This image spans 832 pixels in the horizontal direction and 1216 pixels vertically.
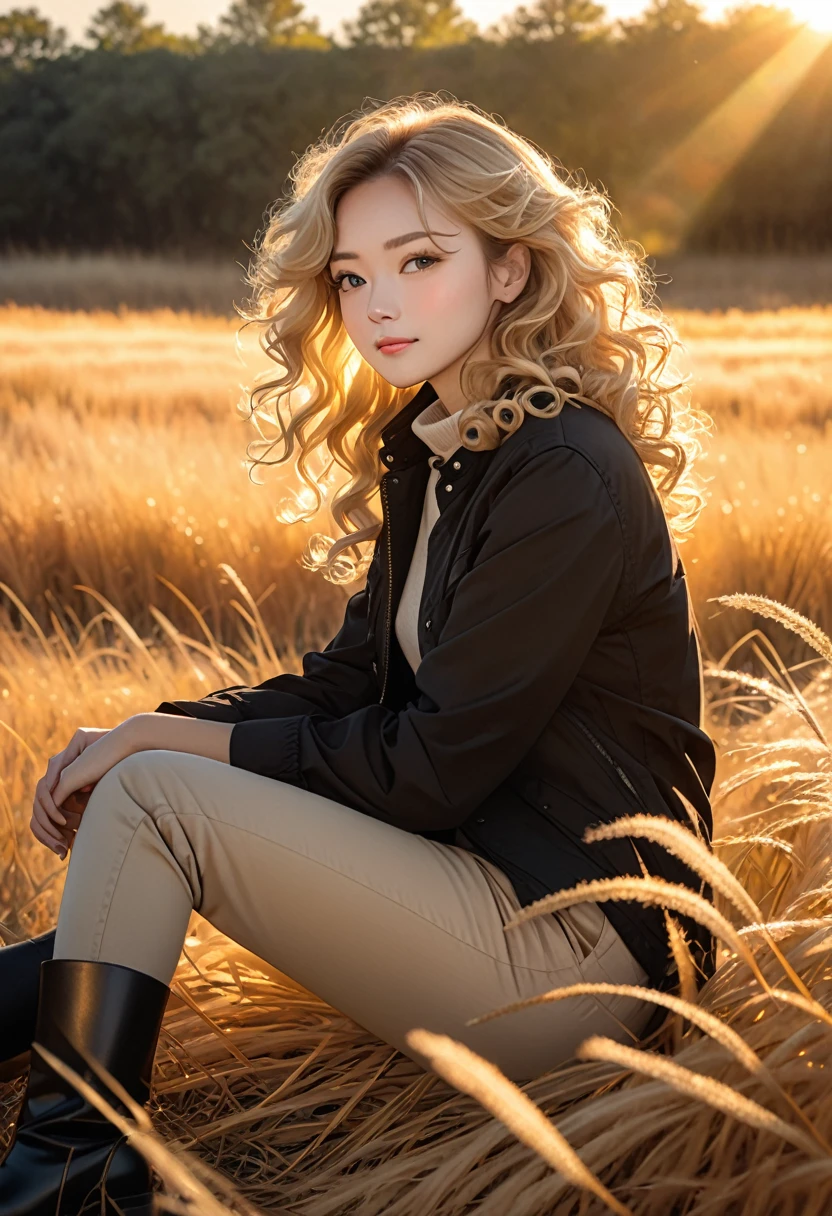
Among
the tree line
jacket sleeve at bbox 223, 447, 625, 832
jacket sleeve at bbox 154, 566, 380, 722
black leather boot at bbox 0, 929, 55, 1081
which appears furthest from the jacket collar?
the tree line

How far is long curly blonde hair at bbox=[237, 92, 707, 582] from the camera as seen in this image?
1.90 m

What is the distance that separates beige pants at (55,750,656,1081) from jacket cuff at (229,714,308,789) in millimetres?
52

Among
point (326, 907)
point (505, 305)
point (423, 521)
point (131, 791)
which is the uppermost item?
point (505, 305)

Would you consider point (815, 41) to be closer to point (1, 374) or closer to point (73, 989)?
point (1, 374)

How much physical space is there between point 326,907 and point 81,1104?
36 centimetres

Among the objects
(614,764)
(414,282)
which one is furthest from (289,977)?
(414,282)

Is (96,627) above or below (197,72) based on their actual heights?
below

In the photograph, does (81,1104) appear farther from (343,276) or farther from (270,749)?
(343,276)

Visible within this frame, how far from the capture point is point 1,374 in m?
6.42

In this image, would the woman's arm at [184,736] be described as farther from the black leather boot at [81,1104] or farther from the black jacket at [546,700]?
the black leather boot at [81,1104]

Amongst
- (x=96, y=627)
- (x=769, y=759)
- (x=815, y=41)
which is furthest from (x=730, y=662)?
(x=815, y=41)

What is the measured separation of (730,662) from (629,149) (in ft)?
64.1

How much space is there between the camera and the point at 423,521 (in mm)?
2072

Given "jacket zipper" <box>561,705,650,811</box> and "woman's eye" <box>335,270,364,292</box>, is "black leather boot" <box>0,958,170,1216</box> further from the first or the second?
"woman's eye" <box>335,270,364,292</box>
